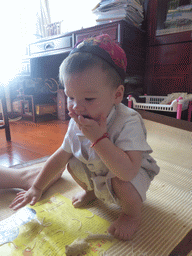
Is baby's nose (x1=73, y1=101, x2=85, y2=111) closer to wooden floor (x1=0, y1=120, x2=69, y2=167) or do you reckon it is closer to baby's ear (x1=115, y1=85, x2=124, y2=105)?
baby's ear (x1=115, y1=85, x2=124, y2=105)

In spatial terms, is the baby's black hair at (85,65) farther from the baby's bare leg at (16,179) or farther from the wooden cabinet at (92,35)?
the wooden cabinet at (92,35)

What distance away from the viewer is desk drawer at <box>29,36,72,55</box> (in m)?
1.60

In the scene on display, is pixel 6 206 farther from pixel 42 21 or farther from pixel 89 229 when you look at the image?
pixel 42 21

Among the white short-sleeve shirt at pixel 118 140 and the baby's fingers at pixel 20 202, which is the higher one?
the white short-sleeve shirt at pixel 118 140

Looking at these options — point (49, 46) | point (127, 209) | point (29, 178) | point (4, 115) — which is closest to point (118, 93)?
point (127, 209)

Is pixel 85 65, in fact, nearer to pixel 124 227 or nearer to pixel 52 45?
pixel 124 227

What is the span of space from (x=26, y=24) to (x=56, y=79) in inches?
30.9

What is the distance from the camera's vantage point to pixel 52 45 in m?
1.74

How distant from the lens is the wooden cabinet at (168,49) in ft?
5.14

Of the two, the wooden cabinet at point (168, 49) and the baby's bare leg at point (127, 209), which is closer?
the baby's bare leg at point (127, 209)

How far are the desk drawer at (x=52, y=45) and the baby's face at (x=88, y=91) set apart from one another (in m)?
1.31

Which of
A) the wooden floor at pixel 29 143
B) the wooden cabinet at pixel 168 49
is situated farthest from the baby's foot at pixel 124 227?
the wooden cabinet at pixel 168 49

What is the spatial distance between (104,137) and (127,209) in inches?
8.6

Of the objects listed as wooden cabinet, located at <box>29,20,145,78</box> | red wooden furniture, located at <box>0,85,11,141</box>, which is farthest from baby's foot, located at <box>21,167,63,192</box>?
wooden cabinet, located at <box>29,20,145,78</box>
